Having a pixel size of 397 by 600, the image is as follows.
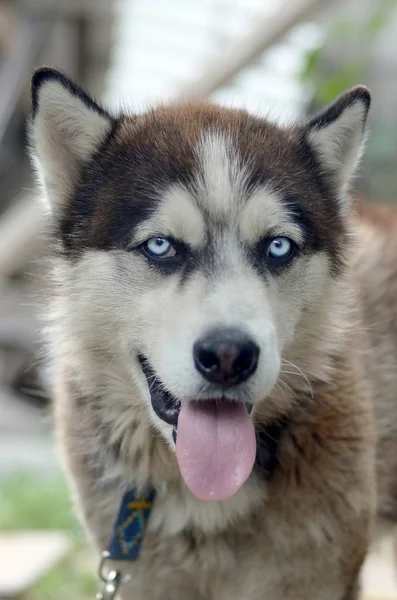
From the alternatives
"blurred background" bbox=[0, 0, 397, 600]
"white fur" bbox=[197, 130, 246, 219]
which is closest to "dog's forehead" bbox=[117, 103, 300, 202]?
"white fur" bbox=[197, 130, 246, 219]

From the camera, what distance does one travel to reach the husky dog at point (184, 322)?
247 cm

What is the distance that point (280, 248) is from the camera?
2621 mm

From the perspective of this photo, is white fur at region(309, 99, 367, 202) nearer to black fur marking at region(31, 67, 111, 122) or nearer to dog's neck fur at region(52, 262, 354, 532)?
dog's neck fur at region(52, 262, 354, 532)

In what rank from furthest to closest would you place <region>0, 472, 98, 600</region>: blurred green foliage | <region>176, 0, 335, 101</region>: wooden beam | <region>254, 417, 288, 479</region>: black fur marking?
<region>176, 0, 335, 101</region>: wooden beam → <region>0, 472, 98, 600</region>: blurred green foliage → <region>254, 417, 288, 479</region>: black fur marking

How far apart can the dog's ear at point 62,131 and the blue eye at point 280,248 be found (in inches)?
27.1

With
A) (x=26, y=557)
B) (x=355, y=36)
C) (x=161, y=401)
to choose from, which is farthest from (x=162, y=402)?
(x=26, y=557)

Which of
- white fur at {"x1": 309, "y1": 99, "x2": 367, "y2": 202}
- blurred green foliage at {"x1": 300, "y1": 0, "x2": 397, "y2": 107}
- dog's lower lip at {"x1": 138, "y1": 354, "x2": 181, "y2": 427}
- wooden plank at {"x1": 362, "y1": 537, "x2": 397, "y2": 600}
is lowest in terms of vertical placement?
wooden plank at {"x1": 362, "y1": 537, "x2": 397, "y2": 600}

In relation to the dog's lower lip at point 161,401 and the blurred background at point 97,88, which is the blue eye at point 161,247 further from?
the blurred background at point 97,88

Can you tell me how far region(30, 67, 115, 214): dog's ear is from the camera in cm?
273

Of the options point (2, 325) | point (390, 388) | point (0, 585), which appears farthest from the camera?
point (2, 325)

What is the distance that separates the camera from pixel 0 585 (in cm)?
403

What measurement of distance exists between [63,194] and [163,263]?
1.68 ft

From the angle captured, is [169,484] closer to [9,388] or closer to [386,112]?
[9,388]

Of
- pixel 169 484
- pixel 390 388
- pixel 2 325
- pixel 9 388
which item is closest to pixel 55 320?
pixel 169 484
